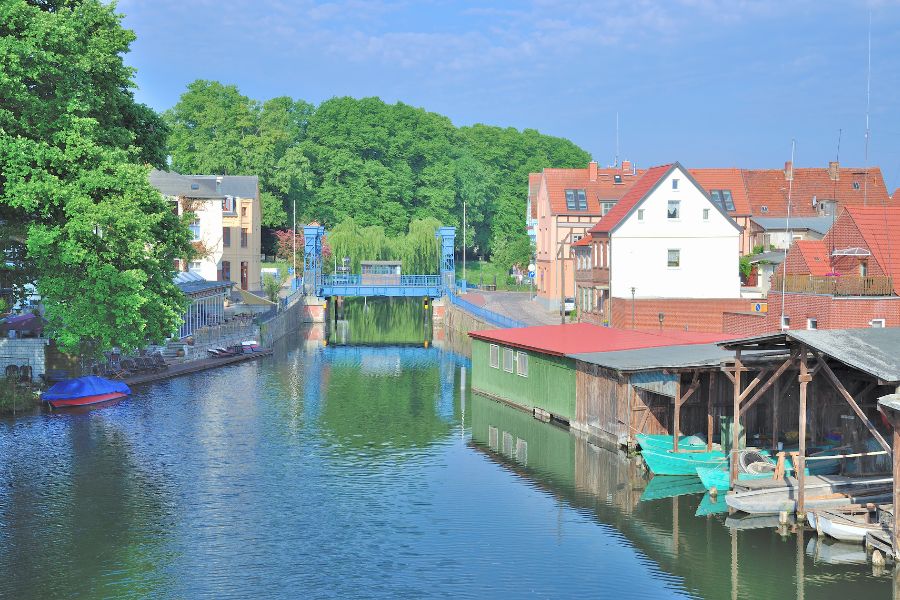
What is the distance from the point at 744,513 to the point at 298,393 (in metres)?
29.7

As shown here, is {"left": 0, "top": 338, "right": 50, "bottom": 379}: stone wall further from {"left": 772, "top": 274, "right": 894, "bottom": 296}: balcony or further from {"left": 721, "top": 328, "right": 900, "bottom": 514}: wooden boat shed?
{"left": 772, "top": 274, "right": 894, "bottom": 296}: balcony

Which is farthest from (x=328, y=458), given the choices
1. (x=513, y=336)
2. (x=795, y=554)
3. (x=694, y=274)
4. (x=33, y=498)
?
(x=694, y=274)

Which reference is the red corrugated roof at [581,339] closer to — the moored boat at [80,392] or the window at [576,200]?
the moored boat at [80,392]

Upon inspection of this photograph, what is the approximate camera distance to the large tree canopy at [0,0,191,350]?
43.1 metres

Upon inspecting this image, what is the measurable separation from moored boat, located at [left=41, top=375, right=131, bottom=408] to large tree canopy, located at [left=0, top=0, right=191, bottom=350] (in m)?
2.02

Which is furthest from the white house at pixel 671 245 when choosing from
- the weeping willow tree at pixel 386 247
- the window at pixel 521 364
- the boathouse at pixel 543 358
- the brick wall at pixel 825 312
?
the weeping willow tree at pixel 386 247

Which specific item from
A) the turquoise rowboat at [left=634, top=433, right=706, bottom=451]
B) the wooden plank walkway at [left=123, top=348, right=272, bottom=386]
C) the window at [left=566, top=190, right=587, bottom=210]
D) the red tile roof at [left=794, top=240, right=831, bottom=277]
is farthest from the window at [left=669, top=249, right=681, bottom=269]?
the turquoise rowboat at [left=634, top=433, right=706, bottom=451]

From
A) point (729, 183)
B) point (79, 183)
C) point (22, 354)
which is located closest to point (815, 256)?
point (79, 183)

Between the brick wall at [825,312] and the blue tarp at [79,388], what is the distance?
30763 millimetres

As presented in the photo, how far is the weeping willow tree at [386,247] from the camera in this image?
108625 mm

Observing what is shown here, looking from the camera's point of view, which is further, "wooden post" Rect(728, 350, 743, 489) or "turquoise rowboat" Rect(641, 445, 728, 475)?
"turquoise rowboat" Rect(641, 445, 728, 475)

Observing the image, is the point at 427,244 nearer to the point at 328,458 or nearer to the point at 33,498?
the point at 328,458

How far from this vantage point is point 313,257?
9638 centimetres

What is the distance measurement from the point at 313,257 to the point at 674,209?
38.6 metres
